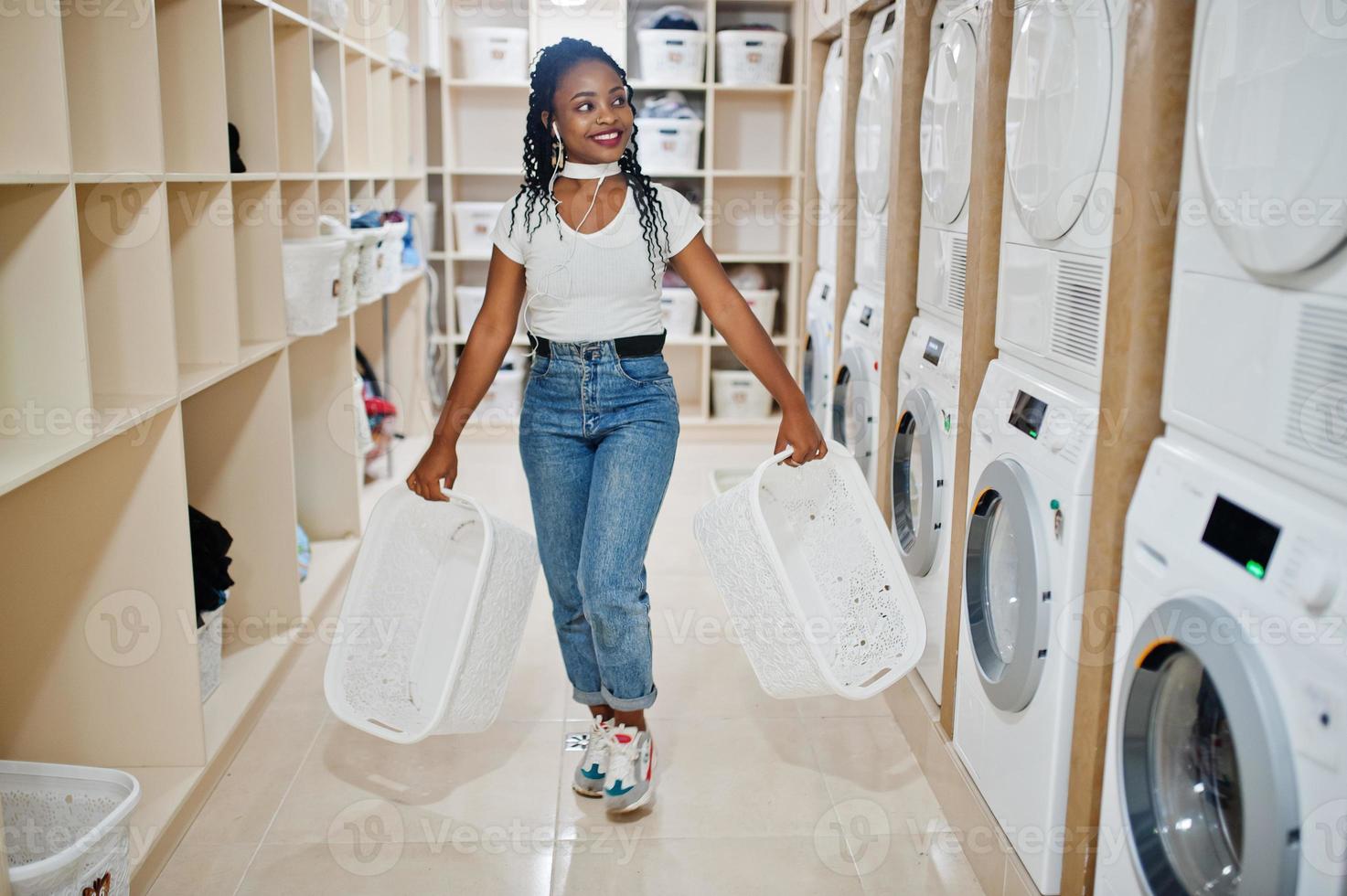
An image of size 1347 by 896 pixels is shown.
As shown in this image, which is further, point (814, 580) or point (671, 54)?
point (671, 54)

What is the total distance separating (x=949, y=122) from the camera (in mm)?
2465

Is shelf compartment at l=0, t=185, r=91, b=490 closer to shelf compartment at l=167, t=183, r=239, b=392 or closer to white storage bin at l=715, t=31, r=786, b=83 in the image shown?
shelf compartment at l=167, t=183, r=239, b=392

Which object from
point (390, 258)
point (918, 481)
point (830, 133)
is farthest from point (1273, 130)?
point (390, 258)

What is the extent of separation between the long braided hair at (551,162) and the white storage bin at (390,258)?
180cm

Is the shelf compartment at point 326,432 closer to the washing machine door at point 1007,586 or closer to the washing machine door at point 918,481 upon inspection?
the washing machine door at point 918,481

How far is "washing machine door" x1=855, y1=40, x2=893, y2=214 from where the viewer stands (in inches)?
117

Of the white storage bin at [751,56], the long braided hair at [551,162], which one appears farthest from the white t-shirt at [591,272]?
the white storage bin at [751,56]

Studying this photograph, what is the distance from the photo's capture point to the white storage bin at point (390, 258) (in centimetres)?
400

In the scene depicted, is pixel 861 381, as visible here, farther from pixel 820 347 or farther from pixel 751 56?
pixel 751 56

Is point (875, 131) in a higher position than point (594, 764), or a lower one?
higher

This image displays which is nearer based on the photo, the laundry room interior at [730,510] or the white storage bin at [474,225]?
the laundry room interior at [730,510]

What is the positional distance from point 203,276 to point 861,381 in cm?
163

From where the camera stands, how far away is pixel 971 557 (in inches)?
85.7

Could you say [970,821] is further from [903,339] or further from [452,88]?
[452,88]
